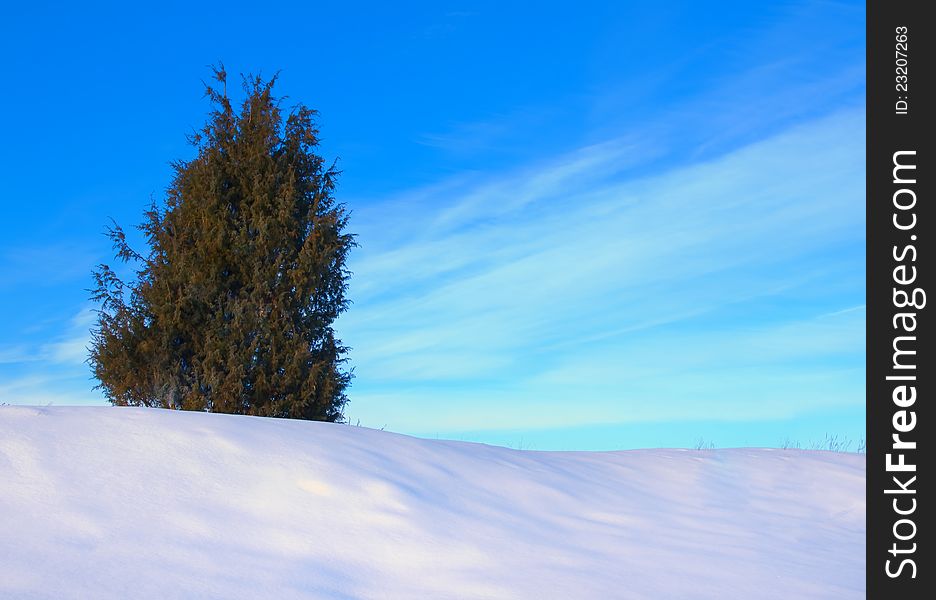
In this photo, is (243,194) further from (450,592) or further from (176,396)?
(450,592)

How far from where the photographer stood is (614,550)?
411 centimetres

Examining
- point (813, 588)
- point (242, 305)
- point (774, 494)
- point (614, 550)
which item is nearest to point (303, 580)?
point (614, 550)

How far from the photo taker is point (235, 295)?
10383 mm

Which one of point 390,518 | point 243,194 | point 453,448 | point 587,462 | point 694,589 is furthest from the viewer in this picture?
point 243,194

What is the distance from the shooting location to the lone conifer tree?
32.4ft

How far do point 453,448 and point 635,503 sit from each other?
138cm

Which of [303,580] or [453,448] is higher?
[453,448]
